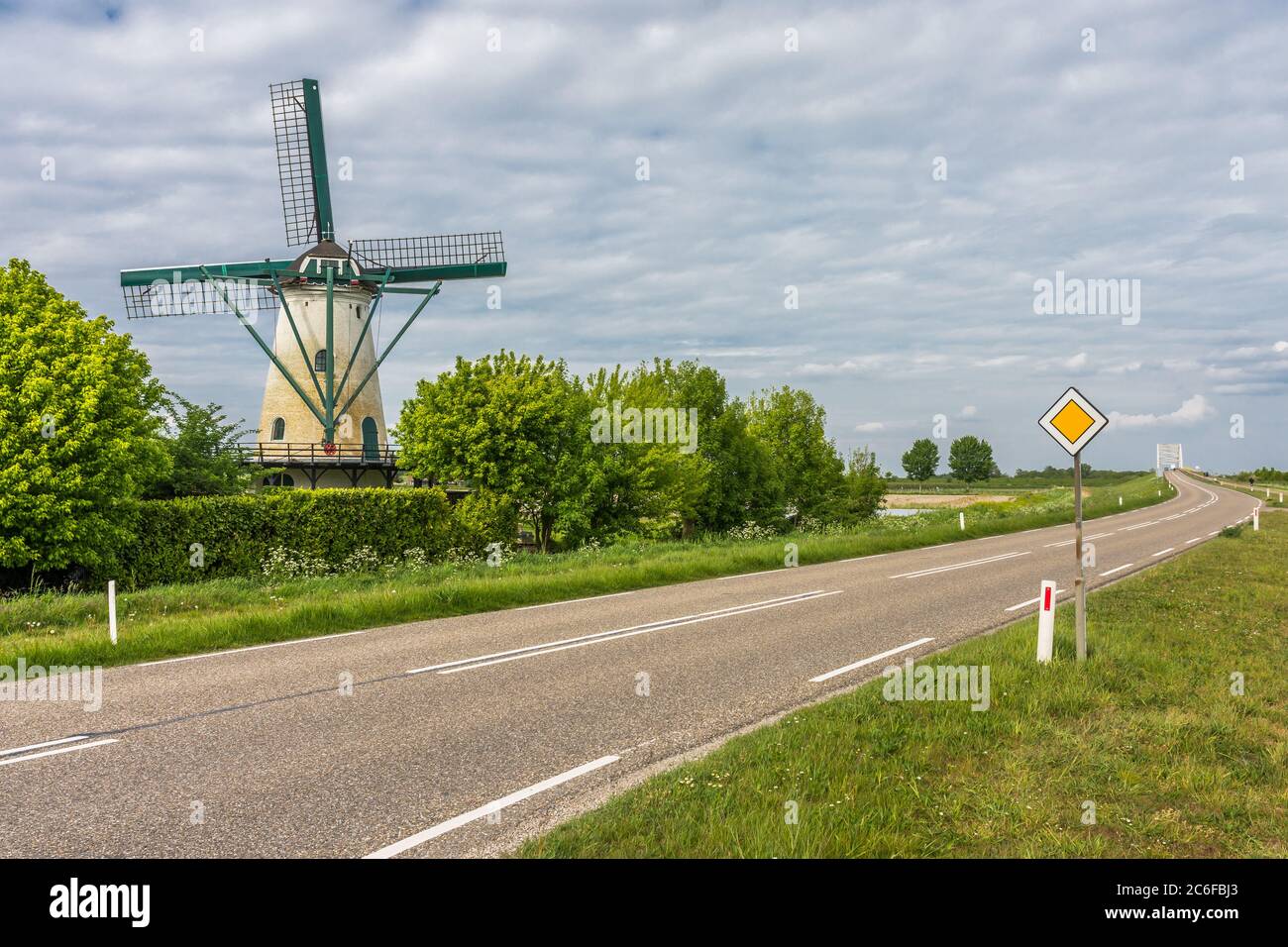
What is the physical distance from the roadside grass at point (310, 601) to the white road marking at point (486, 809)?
289 inches

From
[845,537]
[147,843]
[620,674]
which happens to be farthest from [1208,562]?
[147,843]

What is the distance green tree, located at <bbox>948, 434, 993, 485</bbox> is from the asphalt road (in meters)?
117

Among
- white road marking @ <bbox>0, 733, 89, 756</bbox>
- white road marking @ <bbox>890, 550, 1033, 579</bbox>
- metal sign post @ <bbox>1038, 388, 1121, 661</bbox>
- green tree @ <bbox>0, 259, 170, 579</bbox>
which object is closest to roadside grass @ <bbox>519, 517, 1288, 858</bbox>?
metal sign post @ <bbox>1038, 388, 1121, 661</bbox>

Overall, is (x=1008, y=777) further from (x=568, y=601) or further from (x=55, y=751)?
(x=568, y=601)

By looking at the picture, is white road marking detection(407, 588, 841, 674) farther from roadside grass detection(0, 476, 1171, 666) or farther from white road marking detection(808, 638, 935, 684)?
roadside grass detection(0, 476, 1171, 666)

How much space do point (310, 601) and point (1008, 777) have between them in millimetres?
11585

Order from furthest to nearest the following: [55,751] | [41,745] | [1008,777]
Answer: [41,745] < [55,751] < [1008,777]

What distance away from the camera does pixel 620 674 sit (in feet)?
30.5

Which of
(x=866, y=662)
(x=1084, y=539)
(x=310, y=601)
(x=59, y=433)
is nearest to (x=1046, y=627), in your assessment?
(x=866, y=662)

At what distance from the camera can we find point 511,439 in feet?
95.3

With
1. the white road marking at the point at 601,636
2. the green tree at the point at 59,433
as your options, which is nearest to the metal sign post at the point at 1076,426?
the white road marking at the point at 601,636
